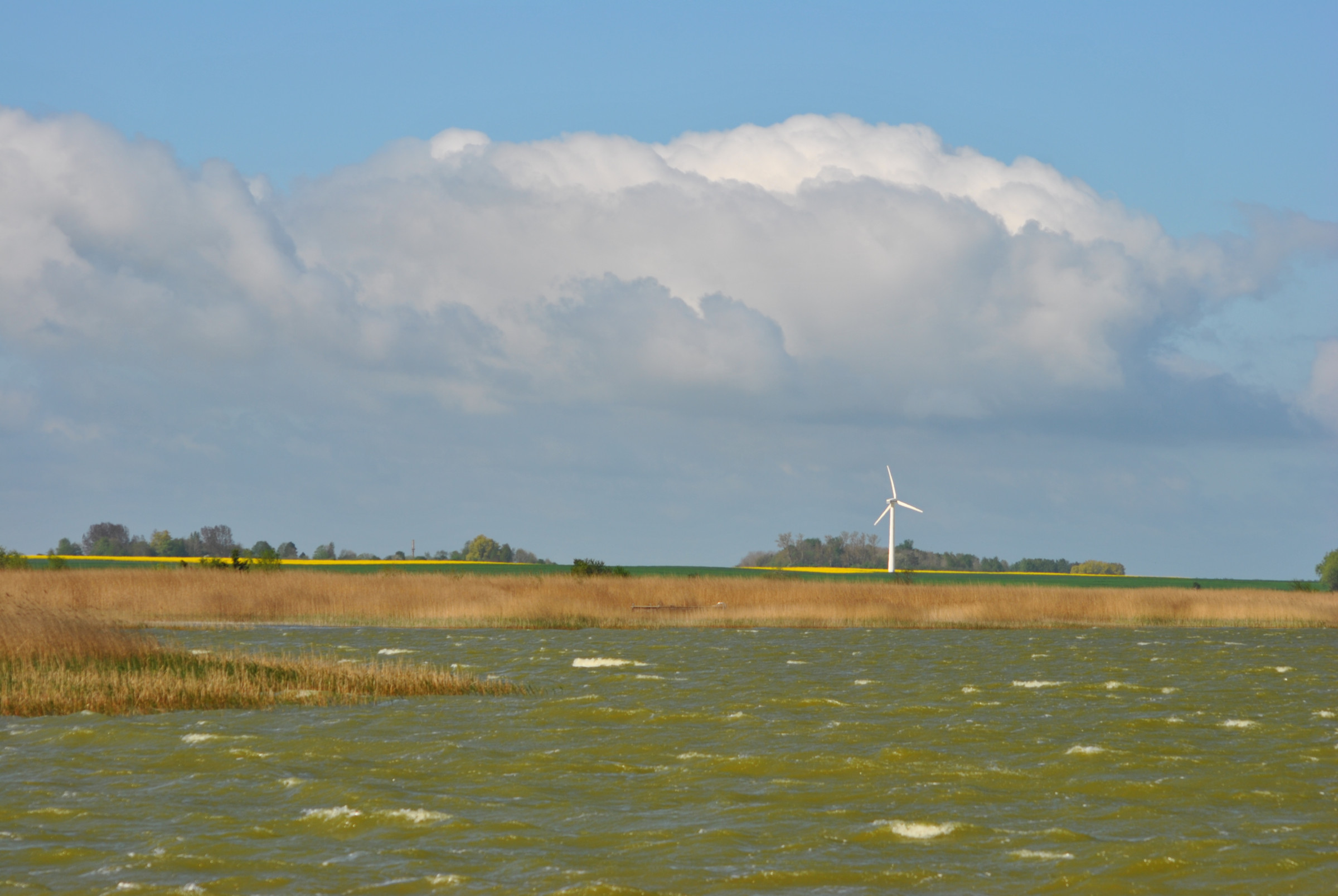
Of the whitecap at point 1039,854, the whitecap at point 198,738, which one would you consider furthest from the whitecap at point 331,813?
the whitecap at point 1039,854

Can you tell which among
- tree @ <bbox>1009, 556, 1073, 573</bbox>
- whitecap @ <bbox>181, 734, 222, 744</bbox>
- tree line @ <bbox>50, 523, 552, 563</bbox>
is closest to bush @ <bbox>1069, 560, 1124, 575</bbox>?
tree @ <bbox>1009, 556, 1073, 573</bbox>

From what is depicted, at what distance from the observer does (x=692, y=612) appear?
49938 mm

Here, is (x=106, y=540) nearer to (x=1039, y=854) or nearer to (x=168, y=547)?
(x=168, y=547)

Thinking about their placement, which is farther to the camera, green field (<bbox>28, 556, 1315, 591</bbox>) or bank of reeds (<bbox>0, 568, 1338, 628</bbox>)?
green field (<bbox>28, 556, 1315, 591</bbox>)

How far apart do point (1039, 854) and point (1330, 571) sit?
130 metres

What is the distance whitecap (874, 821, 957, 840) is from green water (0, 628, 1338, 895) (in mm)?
46

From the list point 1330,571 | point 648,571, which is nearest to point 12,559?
point 648,571

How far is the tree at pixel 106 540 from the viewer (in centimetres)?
14550

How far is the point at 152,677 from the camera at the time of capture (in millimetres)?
24094

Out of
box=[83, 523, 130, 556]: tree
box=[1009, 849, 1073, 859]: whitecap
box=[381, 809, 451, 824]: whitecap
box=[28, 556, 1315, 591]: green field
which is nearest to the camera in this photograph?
box=[1009, 849, 1073, 859]: whitecap

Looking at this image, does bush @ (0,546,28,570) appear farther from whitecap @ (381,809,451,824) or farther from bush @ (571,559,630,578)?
whitecap @ (381,809,451,824)

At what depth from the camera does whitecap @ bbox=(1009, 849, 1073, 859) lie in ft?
40.9

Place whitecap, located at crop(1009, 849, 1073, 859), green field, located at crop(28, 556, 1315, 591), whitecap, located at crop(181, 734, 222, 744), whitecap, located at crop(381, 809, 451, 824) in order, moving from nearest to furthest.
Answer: whitecap, located at crop(1009, 849, 1073, 859)
whitecap, located at crop(381, 809, 451, 824)
whitecap, located at crop(181, 734, 222, 744)
green field, located at crop(28, 556, 1315, 591)

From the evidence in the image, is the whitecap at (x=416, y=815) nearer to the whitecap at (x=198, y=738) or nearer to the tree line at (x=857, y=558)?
the whitecap at (x=198, y=738)
